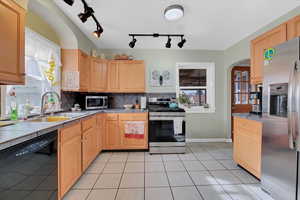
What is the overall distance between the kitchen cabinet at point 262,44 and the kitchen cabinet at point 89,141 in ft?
9.00

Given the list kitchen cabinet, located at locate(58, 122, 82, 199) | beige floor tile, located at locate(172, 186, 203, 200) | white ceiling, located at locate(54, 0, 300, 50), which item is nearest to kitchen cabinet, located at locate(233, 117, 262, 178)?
beige floor tile, located at locate(172, 186, 203, 200)

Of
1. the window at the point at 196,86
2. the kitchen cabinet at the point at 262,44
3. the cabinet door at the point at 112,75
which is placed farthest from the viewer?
the window at the point at 196,86

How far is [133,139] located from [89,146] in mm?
956

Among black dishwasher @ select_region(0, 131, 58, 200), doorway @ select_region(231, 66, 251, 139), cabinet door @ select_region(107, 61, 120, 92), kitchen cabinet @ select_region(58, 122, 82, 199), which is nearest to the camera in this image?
black dishwasher @ select_region(0, 131, 58, 200)

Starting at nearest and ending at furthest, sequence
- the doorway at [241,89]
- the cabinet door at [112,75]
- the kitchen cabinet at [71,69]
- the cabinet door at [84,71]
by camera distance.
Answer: the kitchen cabinet at [71,69] → the cabinet door at [84,71] → the cabinet door at [112,75] → the doorway at [241,89]

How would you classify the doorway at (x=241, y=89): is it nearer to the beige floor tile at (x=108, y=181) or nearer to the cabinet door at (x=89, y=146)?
the beige floor tile at (x=108, y=181)

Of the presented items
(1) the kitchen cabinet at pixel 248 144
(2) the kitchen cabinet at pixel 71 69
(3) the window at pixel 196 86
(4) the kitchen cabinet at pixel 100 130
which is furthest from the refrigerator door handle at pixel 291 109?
(2) the kitchen cabinet at pixel 71 69

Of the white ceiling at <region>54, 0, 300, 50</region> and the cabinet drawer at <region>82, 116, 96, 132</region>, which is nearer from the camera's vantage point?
the white ceiling at <region>54, 0, 300, 50</region>

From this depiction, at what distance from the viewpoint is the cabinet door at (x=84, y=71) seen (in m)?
2.80

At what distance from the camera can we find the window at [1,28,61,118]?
178 cm

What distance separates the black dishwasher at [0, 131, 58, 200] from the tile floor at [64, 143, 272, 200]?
554mm

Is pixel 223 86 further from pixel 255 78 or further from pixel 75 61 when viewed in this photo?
pixel 75 61

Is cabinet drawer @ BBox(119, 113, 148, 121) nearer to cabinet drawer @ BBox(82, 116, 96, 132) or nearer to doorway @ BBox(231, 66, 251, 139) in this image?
cabinet drawer @ BBox(82, 116, 96, 132)

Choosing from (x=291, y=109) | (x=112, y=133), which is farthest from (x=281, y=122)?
(x=112, y=133)
